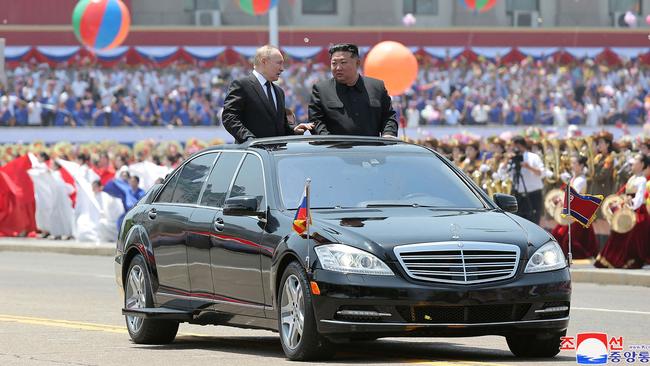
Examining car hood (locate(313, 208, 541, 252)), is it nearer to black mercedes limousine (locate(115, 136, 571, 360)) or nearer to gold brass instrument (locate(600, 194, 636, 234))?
black mercedes limousine (locate(115, 136, 571, 360))

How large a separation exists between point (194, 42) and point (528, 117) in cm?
2030

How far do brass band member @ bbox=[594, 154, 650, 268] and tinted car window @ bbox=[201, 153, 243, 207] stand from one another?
1051 cm

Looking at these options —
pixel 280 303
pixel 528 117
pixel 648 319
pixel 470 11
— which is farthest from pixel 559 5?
pixel 280 303

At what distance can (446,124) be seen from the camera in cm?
4819

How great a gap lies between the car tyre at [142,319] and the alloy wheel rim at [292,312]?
206cm

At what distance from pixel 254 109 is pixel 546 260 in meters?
3.66

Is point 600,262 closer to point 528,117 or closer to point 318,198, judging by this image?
point 318,198

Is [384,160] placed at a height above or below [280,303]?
above

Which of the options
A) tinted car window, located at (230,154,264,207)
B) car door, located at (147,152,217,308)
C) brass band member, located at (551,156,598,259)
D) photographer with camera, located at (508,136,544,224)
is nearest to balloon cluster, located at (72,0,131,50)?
photographer with camera, located at (508,136,544,224)

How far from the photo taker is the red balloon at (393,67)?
2820 centimetres

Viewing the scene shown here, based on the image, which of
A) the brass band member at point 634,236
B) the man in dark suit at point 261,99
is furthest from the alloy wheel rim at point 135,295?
the brass band member at point 634,236

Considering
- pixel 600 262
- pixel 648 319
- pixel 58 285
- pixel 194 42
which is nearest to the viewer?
pixel 648 319

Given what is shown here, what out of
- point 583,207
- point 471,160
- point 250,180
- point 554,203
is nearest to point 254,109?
point 250,180

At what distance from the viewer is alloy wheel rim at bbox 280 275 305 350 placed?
33.8 ft
